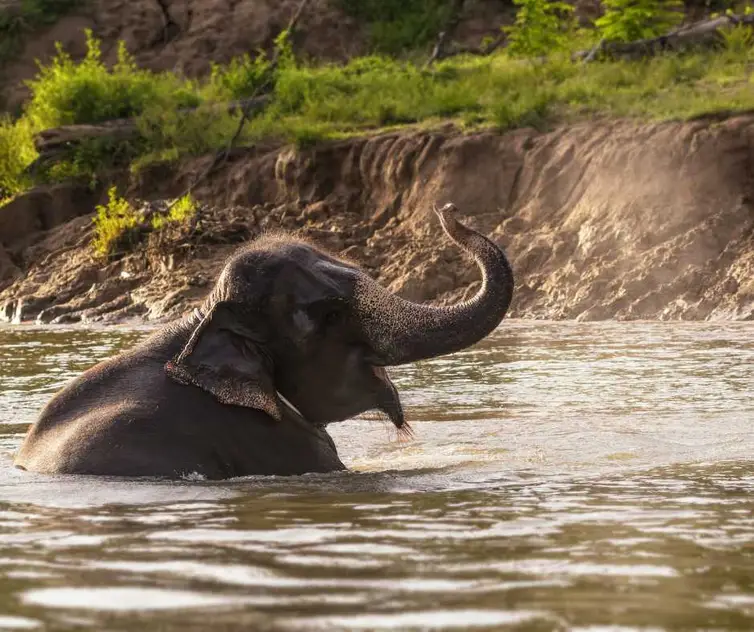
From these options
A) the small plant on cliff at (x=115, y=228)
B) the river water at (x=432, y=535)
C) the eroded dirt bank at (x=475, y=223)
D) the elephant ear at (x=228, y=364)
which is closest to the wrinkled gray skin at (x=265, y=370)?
the elephant ear at (x=228, y=364)

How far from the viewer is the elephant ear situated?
6883 millimetres

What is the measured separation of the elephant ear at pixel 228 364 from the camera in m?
6.88

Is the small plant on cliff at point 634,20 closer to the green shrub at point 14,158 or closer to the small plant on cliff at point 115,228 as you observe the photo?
the small plant on cliff at point 115,228

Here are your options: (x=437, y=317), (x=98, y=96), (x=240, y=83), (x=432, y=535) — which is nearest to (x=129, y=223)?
(x=98, y=96)

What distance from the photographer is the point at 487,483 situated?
22.2ft

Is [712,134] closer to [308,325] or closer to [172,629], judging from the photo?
[308,325]

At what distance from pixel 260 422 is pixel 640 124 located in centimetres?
1630

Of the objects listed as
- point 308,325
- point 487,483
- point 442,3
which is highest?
point 442,3

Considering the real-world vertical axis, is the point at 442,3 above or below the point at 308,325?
above

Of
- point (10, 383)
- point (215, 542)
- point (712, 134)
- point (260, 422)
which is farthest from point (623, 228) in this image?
point (215, 542)

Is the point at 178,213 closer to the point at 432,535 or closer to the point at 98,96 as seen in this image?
the point at 98,96

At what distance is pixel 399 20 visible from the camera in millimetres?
40875

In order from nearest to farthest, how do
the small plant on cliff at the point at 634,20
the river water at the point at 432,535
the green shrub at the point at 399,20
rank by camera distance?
the river water at the point at 432,535
the small plant on cliff at the point at 634,20
the green shrub at the point at 399,20

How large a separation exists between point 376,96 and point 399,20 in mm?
12478
